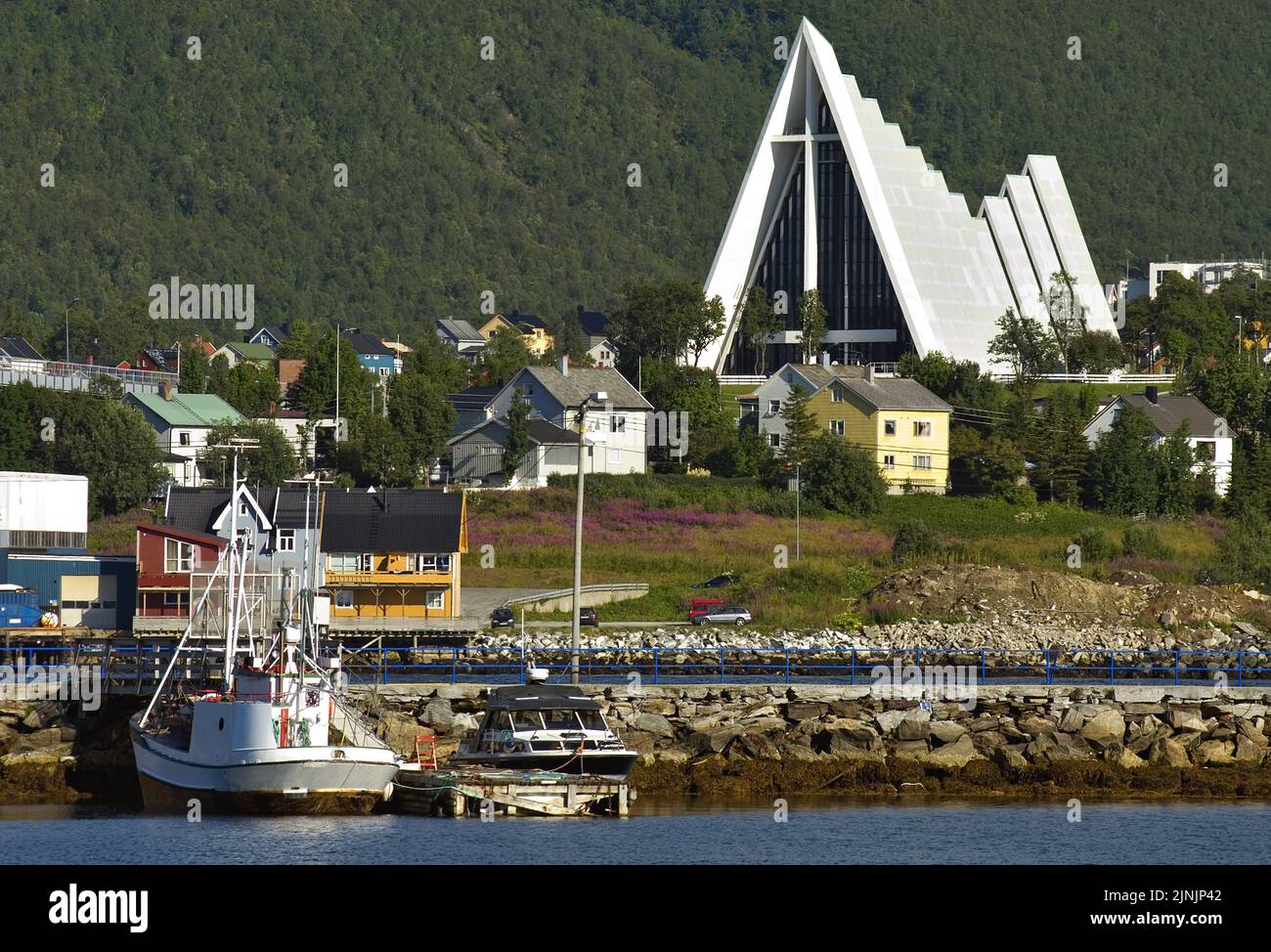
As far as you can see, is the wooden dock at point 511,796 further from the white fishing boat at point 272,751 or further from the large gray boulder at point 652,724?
the large gray boulder at point 652,724

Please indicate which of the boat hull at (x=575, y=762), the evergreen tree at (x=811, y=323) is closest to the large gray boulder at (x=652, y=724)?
the boat hull at (x=575, y=762)

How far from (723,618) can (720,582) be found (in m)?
4.29

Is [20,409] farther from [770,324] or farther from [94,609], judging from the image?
[770,324]

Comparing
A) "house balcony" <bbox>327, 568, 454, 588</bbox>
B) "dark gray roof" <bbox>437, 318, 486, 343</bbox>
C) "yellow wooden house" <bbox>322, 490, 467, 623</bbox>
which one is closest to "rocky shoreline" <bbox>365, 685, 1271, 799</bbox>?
"house balcony" <bbox>327, 568, 454, 588</bbox>

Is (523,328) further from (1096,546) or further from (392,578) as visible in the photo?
(392,578)

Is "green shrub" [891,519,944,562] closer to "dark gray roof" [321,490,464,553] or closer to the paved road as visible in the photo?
the paved road

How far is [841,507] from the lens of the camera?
190ft

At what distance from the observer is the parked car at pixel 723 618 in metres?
45.2

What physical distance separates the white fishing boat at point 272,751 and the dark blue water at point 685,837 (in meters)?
0.49

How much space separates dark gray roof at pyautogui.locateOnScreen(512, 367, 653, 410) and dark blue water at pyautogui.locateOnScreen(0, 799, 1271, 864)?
3930cm

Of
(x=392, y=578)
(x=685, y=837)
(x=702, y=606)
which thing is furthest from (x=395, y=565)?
(x=685, y=837)

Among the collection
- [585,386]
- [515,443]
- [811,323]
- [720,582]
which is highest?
[811,323]

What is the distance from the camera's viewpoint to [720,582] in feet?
163

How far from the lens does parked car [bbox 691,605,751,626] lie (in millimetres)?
45188
